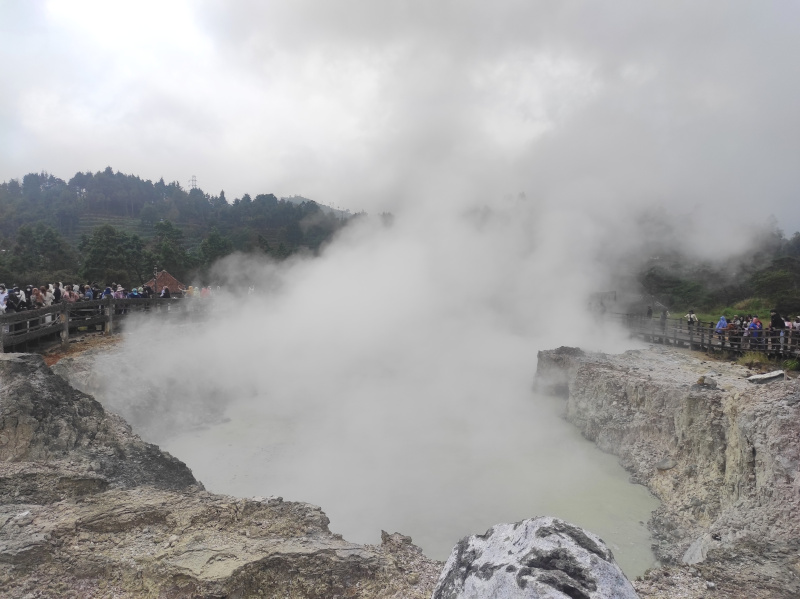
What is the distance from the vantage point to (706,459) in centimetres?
648

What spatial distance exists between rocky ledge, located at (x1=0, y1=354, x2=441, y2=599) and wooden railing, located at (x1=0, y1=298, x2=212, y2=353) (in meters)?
5.30

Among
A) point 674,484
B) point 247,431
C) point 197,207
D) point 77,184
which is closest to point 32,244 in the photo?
point 247,431

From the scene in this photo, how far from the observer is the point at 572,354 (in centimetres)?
1077

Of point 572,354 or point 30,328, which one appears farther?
point 572,354

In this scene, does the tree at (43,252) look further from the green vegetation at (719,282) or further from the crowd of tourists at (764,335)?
the green vegetation at (719,282)

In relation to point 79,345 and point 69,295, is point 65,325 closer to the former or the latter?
point 79,345

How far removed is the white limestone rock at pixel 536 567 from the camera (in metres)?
1.94

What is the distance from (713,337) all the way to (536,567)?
13.3 meters

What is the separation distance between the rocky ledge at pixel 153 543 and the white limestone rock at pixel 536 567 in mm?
1052

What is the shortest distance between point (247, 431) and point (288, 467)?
2036 mm

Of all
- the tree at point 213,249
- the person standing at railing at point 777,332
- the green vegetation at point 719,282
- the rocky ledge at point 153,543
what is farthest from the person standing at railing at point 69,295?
the tree at point 213,249

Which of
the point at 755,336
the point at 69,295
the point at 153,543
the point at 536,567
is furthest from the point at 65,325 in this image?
the point at 755,336

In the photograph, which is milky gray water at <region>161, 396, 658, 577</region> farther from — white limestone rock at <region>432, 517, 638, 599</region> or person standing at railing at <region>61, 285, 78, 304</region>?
person standing at railing at <region>61, 285, 78, 304</region>

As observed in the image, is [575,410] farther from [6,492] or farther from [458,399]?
[6,492]
